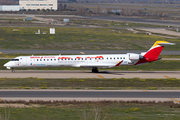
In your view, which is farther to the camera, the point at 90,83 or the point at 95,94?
the point at 90,83

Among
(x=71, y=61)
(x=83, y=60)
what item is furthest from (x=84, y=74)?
(x=71, y=61)

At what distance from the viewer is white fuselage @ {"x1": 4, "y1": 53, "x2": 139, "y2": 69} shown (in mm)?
48250

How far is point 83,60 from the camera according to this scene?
4875cm

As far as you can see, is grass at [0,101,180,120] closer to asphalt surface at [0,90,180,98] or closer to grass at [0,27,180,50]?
asphalt surface at [0,90,180,98]

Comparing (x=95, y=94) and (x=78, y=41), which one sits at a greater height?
(x=78, y=41)

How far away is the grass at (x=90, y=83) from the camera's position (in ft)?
123

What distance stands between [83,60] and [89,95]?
16.8m

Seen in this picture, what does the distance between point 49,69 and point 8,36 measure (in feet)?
147

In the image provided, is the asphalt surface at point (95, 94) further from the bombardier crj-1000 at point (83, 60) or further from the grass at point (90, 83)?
the bombardier crj-1000 at point (83, 60)

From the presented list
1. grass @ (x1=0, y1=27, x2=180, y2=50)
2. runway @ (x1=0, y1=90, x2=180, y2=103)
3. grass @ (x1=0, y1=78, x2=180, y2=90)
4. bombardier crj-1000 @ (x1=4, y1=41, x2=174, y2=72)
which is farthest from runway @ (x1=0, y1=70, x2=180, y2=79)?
grass @ (x1=0, y1=27, x2=180, y2=50)

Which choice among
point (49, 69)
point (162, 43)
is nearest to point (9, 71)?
point (49, 69)

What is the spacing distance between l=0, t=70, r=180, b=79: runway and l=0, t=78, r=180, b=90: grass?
2.96m

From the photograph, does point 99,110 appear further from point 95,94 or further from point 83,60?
point 83,60

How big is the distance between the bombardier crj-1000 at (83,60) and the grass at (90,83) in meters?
6.34
